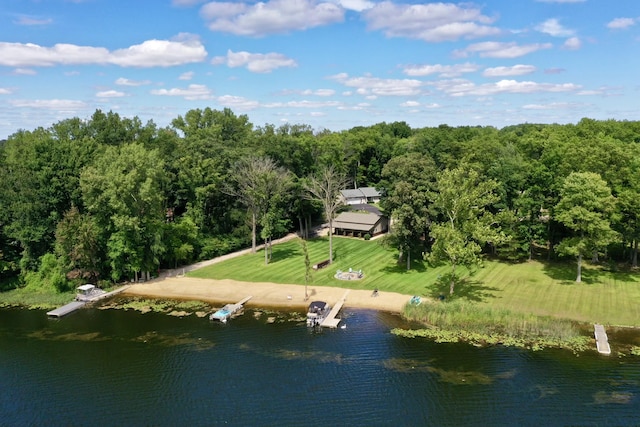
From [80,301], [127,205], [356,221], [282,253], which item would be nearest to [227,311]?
[80,301]

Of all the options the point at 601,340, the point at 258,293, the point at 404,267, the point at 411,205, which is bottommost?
the point at 601,340

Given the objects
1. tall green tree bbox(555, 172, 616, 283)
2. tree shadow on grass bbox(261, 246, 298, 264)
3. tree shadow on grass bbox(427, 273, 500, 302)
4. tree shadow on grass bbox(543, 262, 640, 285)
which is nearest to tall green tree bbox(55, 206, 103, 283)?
tree shadow on grass bbox(261, 246, 298, 264)

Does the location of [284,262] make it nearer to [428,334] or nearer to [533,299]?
[428,334]

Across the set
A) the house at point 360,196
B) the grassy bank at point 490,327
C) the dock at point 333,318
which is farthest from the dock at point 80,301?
the house at point 360,196

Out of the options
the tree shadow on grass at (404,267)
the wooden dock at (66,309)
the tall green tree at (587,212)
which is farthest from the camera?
the tree shadow on grass at (404,267)

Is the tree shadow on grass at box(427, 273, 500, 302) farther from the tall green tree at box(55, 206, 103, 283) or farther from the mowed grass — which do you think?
the tall green tree at box(55, 206, 103, 283)

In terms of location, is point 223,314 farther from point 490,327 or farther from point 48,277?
point 48,277

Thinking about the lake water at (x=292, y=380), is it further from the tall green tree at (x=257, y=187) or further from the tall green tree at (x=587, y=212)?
the tall green tree at (x=257, y=187)
